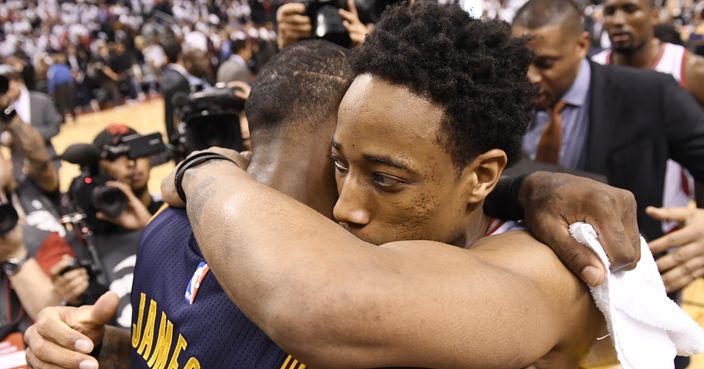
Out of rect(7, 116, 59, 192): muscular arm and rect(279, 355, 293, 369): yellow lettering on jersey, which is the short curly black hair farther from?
rect(7, 116, 59, 192): muscular arm

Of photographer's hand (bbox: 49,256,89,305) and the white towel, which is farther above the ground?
the white towel

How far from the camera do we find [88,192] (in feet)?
8.97

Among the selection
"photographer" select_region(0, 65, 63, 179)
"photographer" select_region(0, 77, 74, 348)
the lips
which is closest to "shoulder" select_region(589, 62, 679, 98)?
the lips

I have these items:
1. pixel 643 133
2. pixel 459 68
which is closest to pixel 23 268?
pixel 459 68

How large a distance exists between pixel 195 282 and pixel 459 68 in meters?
0.60

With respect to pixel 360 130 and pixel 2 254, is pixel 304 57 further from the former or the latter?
pixel 2 254

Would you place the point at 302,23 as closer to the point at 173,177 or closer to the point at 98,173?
the point at 173,177

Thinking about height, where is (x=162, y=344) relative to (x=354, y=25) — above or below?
below

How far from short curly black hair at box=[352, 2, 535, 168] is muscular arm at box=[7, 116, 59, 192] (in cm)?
331

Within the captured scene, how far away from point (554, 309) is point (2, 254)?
1877 millimetres

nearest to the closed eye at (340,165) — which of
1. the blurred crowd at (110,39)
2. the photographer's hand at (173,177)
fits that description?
the photographer's hand at (173,177)

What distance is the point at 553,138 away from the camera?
8.28 feet

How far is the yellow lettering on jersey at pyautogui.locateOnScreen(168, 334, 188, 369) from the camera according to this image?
1.15 m

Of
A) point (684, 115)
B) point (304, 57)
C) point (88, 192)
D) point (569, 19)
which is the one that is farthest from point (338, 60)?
point (88, 192)
